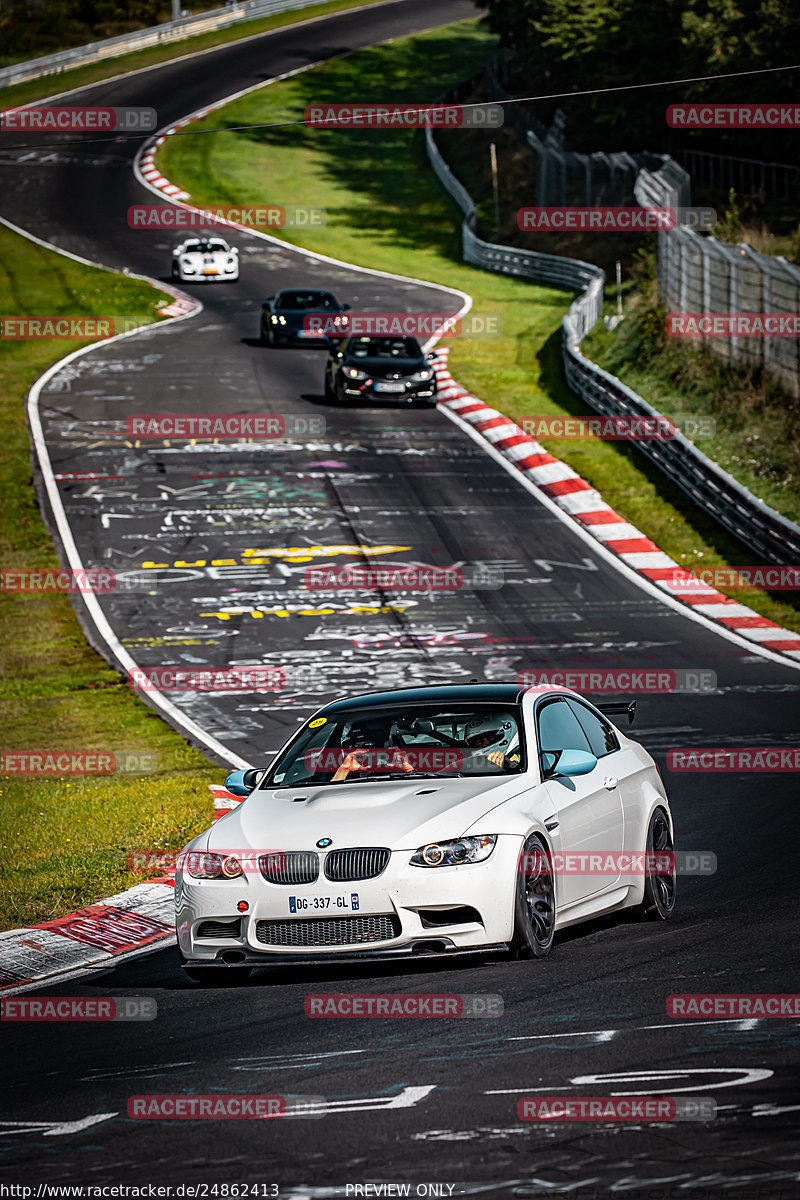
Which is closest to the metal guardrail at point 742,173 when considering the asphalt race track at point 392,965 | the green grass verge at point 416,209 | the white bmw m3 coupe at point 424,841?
the green grass verge at point 416,209

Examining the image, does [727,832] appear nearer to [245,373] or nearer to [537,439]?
[537,439]

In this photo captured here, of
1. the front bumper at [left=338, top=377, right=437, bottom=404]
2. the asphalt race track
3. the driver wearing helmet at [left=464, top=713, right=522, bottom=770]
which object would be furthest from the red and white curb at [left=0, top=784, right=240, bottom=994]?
the front bumper at [left=338, top=377, right=437, bottom=404]

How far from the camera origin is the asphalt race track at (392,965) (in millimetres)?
5680

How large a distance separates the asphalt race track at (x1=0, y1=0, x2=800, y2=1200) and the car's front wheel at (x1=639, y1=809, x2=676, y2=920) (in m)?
0.12

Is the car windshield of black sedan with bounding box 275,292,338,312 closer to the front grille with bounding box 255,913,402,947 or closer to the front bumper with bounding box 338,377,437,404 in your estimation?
the front bumper with bounding box 338,377,437,404

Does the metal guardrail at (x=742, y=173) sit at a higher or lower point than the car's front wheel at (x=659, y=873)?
lower

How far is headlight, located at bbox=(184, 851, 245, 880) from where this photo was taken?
28.1ft

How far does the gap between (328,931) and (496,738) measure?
1.68m

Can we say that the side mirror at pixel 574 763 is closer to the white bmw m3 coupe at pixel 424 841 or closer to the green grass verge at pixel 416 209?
the white bmw m3 coupe at pixel 424 841

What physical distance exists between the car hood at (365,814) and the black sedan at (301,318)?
34247 mm

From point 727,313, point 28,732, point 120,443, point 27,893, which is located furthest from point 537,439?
point 27,893

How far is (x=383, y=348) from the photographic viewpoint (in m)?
36.7

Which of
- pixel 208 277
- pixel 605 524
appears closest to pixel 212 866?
pixel 605 524

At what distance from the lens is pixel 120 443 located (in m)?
33.8
